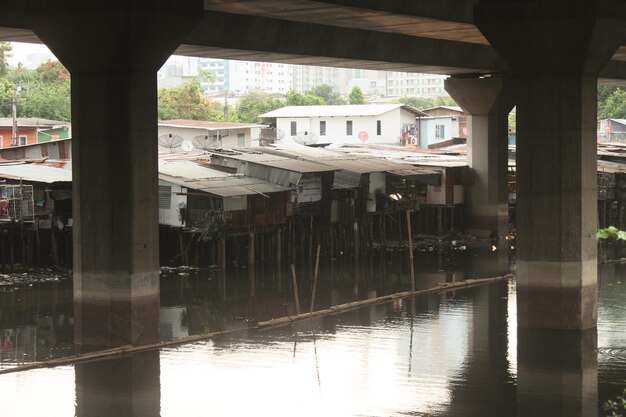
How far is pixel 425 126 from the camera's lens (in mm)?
90750

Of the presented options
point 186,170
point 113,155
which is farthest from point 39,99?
point 113,155

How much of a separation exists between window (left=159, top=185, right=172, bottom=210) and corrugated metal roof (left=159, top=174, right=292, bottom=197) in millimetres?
337

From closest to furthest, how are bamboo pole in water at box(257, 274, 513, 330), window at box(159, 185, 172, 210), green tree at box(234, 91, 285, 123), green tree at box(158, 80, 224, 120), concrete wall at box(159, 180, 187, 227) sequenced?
bamboo pole in water at box(257, 274, 513, 330)
concrete wall at box(159, 180, 187, 227)
window at box(159, 185, 172, 210)
green tree at box(158, 80, 224, 120)
green tree at box(234, 91, 285, 123)

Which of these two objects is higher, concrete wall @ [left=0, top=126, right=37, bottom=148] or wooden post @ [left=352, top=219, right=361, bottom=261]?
concrete wall @ [left=0, top=126, right=37, bottom=148]

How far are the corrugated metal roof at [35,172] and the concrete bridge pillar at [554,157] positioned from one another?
17.4 m

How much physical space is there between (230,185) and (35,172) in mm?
7113

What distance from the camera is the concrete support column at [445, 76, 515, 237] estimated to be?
5556 cm

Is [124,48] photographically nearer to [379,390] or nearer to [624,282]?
[379,390]

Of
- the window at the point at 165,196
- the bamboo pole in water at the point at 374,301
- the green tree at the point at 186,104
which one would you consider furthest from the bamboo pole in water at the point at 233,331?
the green tree at the point at 186,104

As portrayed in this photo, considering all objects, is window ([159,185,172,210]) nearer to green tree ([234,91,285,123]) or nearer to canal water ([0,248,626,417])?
canal water ([0,248,626,417])

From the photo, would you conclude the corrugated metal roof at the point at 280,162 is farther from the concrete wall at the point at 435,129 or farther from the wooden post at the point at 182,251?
the concrete wall at the point at 435,129

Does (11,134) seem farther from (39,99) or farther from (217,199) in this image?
(217,199)

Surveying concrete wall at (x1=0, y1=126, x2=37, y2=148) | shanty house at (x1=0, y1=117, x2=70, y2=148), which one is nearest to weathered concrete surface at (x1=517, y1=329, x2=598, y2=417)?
shanty house at (x1=0, y1=117, x2=70, y2=148)

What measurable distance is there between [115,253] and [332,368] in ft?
18.7
